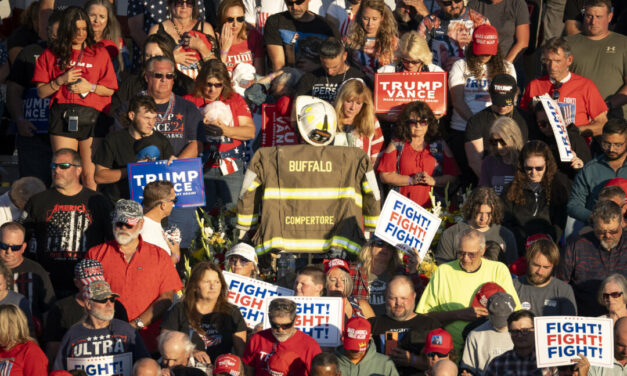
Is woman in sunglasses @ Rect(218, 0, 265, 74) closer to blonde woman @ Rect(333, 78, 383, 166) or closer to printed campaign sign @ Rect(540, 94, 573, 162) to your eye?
blonde woman @ Rect(333, 78, 383, 166)

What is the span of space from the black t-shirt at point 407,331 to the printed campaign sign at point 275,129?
3469 millimetres

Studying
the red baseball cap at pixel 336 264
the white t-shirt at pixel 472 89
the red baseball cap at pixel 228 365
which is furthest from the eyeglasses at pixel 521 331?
the white t-shirt at pixel 472 89

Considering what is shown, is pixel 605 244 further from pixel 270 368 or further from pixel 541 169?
pixel 270 368

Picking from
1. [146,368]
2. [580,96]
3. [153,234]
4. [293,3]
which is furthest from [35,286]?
[580,96]

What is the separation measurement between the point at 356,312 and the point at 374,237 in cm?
129

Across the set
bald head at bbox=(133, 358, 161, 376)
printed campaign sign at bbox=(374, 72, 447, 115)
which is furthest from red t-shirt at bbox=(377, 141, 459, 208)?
bald head at bbox=(133, 358, 161, 376)

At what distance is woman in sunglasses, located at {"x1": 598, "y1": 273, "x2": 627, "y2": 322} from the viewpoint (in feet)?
36.0

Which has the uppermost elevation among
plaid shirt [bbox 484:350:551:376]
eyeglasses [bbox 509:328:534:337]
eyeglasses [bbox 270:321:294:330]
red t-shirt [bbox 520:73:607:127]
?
red t-shirt [bbox 520:73:607:127]

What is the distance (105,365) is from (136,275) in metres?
1.25

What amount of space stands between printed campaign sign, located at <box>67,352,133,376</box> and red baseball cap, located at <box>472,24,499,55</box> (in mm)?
6133

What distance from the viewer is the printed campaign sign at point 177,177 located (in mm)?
12477

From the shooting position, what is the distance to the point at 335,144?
44.2 feet

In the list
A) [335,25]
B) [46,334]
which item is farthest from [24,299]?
[335,25]

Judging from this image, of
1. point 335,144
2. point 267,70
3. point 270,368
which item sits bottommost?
point 270,368
